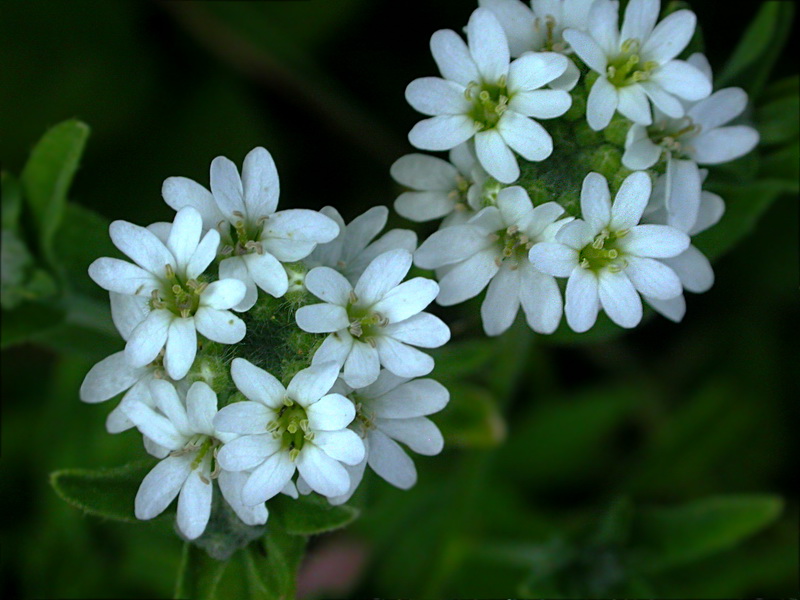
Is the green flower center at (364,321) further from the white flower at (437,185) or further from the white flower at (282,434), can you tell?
the white flower at (437,185)

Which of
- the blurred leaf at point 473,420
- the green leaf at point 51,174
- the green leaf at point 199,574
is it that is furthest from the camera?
the blurred leaf at point 473,420

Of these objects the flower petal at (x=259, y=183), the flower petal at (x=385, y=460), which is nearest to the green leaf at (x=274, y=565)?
the flower petal at (x=385, y=460)

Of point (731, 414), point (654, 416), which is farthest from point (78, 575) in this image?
point (731, 414)

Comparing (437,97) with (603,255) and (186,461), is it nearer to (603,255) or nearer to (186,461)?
(603,255)

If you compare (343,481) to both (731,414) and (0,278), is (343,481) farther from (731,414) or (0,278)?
(731,414)

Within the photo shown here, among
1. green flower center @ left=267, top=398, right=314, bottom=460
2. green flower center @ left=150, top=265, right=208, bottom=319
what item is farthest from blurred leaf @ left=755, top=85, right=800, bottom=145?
green flower center @ left=150, top=265, right=208, bottom=319
